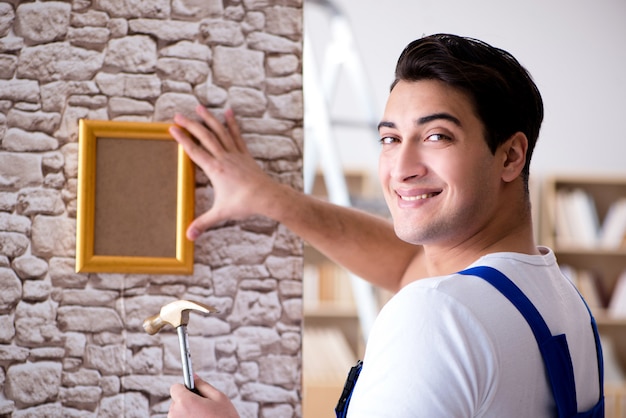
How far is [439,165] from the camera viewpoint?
4.49 feet

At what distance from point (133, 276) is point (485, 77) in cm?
93

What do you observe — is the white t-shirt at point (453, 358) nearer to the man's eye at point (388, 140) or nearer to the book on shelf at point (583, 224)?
the man's eye at point (388, 140)

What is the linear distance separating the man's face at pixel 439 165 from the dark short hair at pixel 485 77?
0.06 ft

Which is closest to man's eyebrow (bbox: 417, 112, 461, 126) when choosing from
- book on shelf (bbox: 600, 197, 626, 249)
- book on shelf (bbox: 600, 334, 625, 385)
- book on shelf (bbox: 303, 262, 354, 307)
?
book on shelf (bbox: 303, 262, 354, 307)

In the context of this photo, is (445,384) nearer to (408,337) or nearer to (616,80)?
(408,337)

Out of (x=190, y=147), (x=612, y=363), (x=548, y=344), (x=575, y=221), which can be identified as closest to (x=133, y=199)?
(x=190, y=147)

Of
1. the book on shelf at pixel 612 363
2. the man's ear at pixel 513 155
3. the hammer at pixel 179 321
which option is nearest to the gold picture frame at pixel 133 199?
the hammer at pixel 179 321

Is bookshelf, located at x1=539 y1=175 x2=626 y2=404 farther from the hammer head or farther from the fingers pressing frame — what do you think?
the hammer head

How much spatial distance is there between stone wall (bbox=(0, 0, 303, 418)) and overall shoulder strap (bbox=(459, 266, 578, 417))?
2.25ft

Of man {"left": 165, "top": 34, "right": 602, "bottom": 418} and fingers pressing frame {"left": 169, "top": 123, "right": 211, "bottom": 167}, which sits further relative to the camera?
fingers pressing frame {"left": 169, "top": 123, "right": 211, "bottom": 167}

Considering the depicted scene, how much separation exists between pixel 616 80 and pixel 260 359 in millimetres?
5039

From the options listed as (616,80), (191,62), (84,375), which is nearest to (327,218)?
(191,62)

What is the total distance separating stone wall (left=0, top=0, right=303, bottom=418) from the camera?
66.7 inches

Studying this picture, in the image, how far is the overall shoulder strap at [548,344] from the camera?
3.97ft
